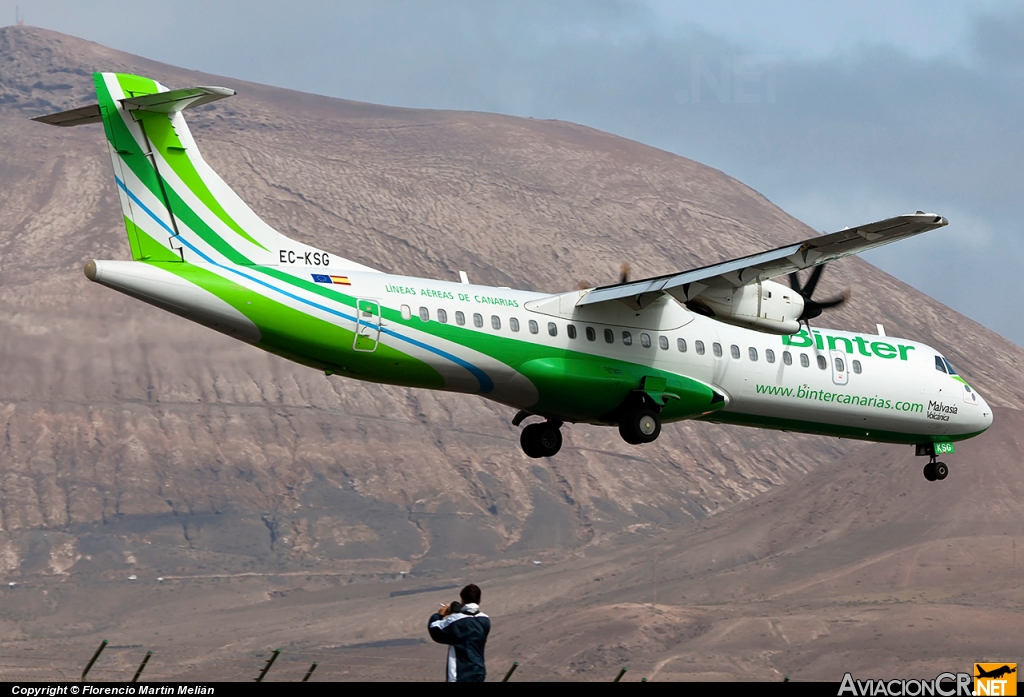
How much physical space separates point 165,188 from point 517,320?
25.6ft

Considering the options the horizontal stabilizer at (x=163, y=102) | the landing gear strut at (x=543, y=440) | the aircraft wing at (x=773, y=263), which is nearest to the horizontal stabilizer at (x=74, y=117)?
the horizontal stabilizer at (x=163, y=102)

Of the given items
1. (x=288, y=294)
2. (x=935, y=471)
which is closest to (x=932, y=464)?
(x=935, y=471)

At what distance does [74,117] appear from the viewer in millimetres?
27703

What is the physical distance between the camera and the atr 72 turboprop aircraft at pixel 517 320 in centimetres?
2838

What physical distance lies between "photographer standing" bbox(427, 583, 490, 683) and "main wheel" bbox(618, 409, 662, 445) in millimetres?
15601

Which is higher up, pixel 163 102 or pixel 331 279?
pixel 163 102

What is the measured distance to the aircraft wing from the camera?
2817 cm

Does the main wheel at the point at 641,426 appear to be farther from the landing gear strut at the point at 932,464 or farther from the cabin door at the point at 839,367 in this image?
the landing gear strut at the point at 932,464

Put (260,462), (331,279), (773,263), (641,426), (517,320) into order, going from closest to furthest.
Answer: (331,279) → (773,263) → (517,320) → (641,426) → (260,462)

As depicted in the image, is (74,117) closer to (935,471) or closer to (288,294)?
(288,294)

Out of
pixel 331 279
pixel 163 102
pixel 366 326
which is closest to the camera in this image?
pixel 163 102

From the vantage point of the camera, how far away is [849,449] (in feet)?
542

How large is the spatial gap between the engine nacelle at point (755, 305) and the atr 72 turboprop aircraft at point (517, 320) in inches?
1.2

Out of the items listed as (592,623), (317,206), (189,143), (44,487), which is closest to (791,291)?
(189,143)
